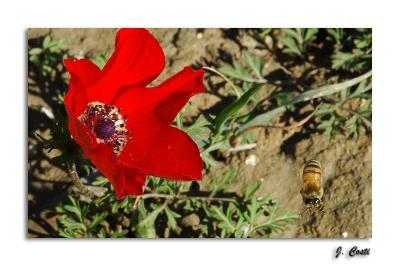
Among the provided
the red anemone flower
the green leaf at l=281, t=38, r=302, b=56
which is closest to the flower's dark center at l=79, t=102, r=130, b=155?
the red anemone flower

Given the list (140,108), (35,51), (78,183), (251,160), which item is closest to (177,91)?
(140,108)

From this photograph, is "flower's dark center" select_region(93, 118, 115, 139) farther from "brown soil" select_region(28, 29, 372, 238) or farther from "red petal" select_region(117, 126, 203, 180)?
"brown soil" select_region(28, 29, 372, 238)

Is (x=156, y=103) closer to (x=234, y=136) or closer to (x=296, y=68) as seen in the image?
(x=234, y=136)
